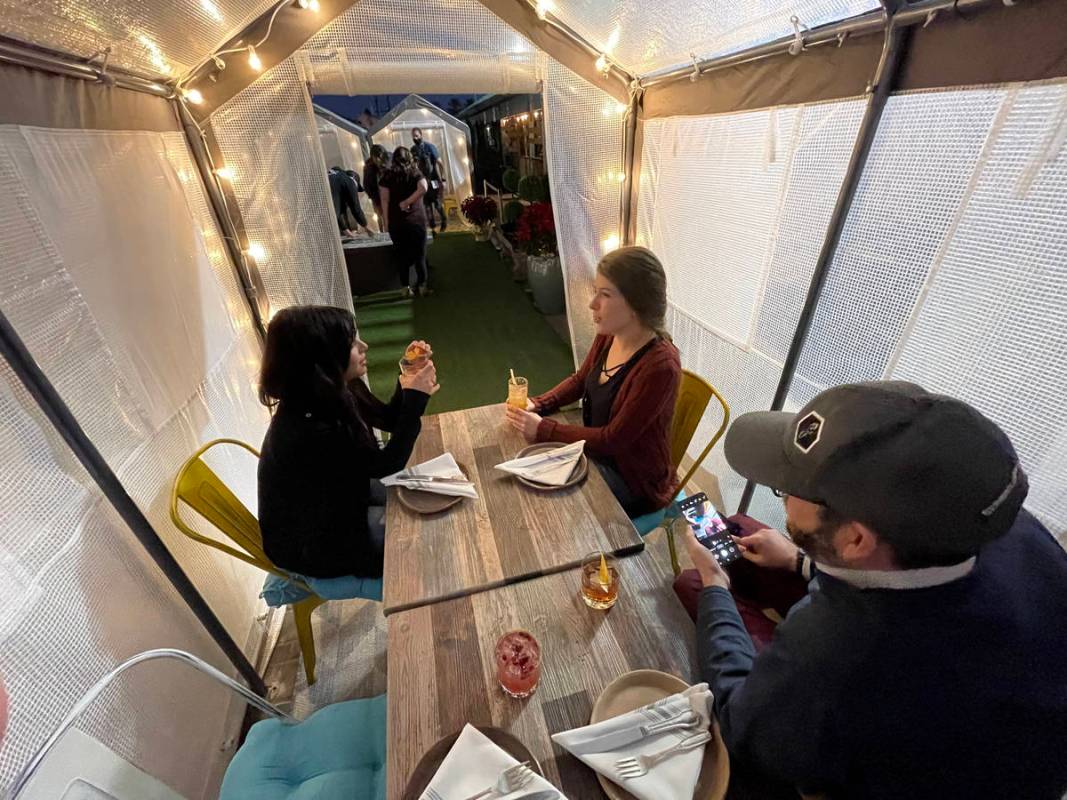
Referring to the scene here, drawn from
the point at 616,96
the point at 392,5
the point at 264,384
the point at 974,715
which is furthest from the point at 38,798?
the point at 616,96

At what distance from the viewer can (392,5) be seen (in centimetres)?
202

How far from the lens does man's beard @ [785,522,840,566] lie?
66cm

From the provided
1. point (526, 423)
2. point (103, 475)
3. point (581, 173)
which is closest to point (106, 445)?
point (103, 475)

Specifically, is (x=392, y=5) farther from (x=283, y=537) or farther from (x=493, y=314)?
(x=493, y=314)

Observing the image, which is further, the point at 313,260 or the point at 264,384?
the point at 313,260

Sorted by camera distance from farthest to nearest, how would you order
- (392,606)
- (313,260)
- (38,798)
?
(313,260)
(392,606)
(38,798)

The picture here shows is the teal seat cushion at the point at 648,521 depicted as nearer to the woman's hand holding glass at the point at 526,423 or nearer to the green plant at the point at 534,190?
the woman's hand holding glass at the point at 526,423

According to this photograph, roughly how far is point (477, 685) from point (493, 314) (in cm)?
396

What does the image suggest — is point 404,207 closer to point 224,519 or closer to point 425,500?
point 224,519

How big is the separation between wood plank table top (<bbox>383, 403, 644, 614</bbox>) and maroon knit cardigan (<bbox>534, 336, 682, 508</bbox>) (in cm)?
17

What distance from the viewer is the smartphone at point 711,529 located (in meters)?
1.12

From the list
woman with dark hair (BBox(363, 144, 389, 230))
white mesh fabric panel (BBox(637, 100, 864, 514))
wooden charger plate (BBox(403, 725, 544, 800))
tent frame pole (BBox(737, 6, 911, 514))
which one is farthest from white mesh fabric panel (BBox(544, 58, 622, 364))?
woman with dark hair (BBox(363, 144, 389, 230))

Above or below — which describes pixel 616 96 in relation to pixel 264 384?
above

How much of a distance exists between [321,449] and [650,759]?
1063 mm
